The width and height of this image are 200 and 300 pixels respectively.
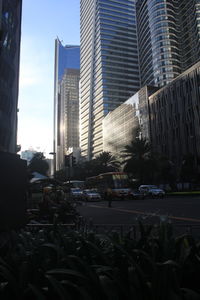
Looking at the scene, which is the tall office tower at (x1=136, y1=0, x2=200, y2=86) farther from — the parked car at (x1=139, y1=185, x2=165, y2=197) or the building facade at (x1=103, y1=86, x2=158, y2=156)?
the parked car at (x1=139, y1=185, x2=165, y2=197)

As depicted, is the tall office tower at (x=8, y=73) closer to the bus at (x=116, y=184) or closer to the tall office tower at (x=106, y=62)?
the bus at (x=116, y=184)

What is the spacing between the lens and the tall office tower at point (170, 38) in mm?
112231

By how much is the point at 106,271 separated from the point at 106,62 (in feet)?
494

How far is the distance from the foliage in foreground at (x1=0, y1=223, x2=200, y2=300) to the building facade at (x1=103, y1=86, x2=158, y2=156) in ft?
263

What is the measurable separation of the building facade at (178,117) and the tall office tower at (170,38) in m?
37.4

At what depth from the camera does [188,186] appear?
169 ft

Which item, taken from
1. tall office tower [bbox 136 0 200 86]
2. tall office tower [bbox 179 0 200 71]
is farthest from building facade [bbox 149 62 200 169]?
tall office tower [bbox 179 0 200 71]

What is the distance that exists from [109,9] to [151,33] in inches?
1812

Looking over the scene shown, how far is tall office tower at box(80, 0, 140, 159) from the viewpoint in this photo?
14375 centimetres

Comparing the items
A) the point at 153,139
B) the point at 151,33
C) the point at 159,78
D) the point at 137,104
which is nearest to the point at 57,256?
the point at 153,139

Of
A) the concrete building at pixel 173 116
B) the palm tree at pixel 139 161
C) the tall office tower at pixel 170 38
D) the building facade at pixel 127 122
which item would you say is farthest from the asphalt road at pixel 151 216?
the tall office tower at pixel 170 38

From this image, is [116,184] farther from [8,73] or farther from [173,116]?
[173,116]

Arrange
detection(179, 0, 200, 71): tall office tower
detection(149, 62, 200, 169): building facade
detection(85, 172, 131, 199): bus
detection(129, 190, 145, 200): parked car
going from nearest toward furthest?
detection(85, 172, 131, 199): bus, detection(129, 190, 145, 200): parked car, detection(149, 62, 200, 169): building facade, detection(179, 0, 200, 71): tall office tower

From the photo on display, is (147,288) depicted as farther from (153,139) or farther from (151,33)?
(151,33)
